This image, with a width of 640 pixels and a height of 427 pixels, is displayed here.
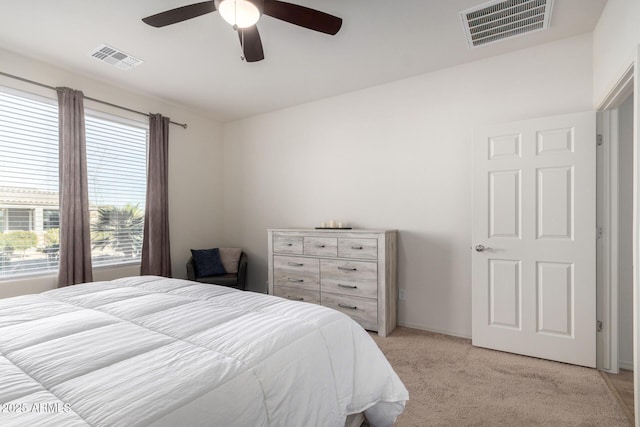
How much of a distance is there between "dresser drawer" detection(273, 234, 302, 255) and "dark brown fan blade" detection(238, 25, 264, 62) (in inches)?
76.0

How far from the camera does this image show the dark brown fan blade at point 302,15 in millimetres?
1821

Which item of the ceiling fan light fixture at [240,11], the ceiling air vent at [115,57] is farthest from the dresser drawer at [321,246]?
the ceiling air vent at [115,57]

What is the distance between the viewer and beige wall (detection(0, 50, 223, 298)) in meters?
2.95

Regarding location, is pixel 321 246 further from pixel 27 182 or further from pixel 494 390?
pixel 27 182

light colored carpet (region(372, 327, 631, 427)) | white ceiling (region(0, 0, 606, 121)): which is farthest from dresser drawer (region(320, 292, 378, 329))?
white ceiling (region(0, 0, 606, 121))

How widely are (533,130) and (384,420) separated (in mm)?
2467

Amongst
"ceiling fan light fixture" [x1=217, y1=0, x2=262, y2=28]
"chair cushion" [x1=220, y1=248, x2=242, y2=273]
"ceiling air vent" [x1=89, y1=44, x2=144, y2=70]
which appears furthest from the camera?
"chair cushion" [x1=220, y1=248, x2=242, y2=273]

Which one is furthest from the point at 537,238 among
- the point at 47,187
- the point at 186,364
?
the point at 47,187

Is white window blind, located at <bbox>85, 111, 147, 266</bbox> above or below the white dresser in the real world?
above

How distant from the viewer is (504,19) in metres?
2.42

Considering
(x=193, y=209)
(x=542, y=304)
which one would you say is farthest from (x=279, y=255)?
(x=542, y=304)

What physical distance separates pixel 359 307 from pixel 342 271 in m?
0.39

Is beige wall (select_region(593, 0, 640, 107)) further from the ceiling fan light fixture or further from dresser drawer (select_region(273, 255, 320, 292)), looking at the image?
dresser drawer (select_region(273, 255, 320, 292))

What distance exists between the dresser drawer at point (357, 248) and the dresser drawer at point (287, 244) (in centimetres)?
53
